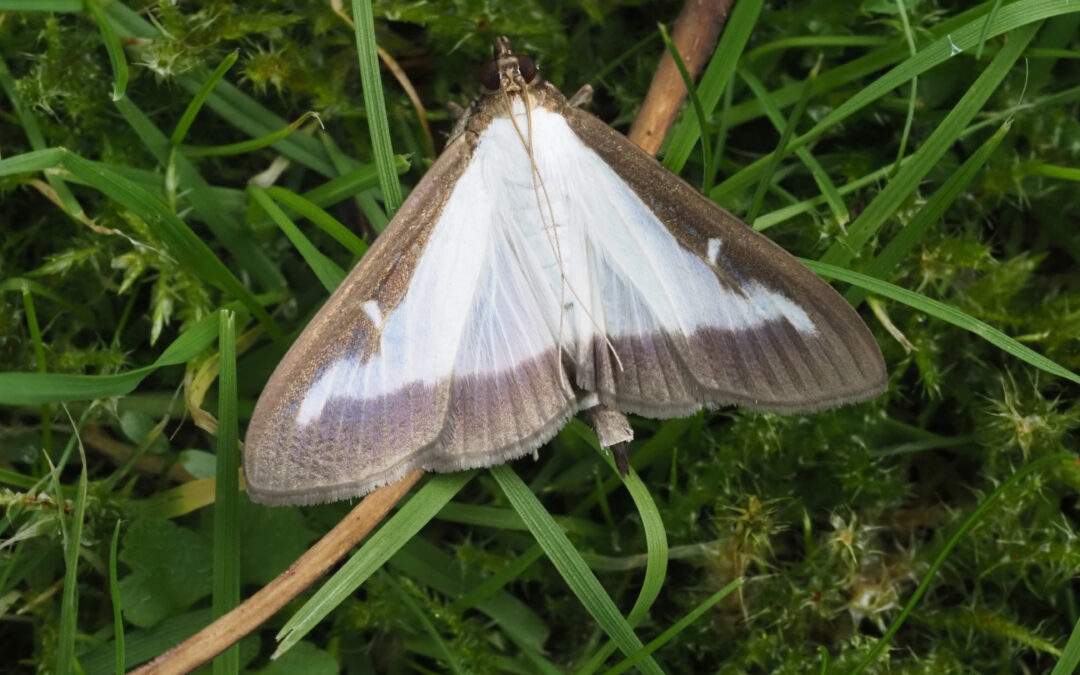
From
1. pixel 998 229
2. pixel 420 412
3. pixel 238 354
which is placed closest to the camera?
pixel 420 412

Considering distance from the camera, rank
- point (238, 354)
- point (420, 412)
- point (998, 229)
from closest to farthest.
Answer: point (420, 412), point (238, 354), point (998, 229)

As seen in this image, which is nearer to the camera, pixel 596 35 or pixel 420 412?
pixel 420 412

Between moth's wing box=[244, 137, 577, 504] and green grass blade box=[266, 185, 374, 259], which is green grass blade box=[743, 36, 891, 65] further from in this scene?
green grass blade box=[266, 185, 374, 259]

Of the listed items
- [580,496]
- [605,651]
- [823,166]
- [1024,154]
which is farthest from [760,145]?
[605,651]

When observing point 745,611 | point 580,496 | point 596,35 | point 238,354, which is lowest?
point 745,611

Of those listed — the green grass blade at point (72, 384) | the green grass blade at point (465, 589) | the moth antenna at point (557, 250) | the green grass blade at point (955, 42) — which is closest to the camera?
the green grass blade at point (72, 384)

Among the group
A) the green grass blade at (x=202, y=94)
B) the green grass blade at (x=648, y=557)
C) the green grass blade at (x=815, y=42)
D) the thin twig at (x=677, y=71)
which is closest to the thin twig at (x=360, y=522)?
the thin twig at (x=677, y=71)

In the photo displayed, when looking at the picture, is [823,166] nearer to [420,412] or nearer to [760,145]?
[760,145]

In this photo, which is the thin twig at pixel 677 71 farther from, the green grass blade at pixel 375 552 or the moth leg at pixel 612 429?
the green grass blade at pixel 375 552
